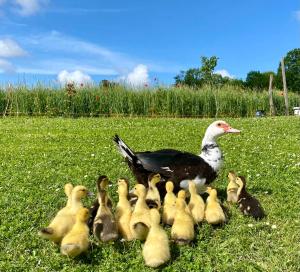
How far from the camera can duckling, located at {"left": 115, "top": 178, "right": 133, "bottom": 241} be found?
15.5 feet

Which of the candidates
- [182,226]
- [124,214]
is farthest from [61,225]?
[182,226]

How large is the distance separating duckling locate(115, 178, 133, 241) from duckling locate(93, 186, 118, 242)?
0.43 ft

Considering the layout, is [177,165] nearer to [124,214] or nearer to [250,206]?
[250,206]

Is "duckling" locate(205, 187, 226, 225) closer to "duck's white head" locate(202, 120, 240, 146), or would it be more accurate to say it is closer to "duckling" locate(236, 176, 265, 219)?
"duckling" locate(236, 176, 265, 219)

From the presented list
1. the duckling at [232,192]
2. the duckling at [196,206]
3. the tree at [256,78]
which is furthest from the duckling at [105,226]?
the tree at [256,78]

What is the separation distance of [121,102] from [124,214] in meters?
18.5

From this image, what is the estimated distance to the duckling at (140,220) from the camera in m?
4.52

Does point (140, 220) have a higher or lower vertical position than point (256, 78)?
lower

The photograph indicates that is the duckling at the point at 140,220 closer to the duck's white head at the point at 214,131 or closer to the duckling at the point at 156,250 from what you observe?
the duckling at the point at 156,250

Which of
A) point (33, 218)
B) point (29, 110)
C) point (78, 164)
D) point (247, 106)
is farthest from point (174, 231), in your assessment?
point (247, 106)

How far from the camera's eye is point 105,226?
4570 mm

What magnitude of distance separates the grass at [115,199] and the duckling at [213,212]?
92 millimetres

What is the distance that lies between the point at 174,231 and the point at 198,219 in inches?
23.5

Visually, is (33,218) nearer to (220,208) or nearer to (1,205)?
(1,205)
